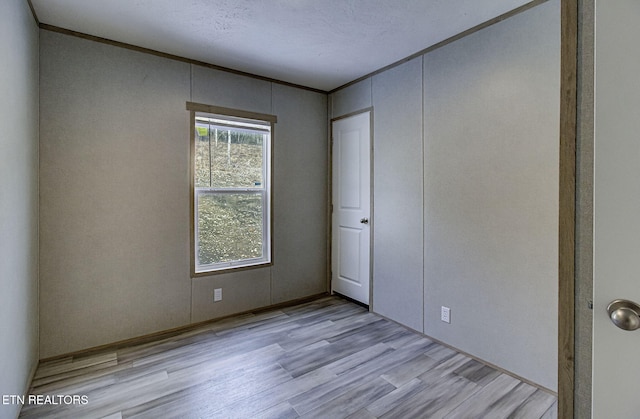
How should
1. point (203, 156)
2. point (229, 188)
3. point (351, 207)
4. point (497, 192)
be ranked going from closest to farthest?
1. point (497, 192)
2. point (203, 156)
3. point (229, 188)
4. point (351, 207)

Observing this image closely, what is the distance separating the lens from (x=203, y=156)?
310 centimetres

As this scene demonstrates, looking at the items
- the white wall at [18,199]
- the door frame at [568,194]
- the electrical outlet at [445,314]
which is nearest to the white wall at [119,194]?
the white wall at [18,199]

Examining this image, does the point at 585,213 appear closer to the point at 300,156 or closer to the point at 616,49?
the point at 616,49

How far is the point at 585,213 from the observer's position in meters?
0.90

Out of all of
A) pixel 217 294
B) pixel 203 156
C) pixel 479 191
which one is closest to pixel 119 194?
pixel 203 156

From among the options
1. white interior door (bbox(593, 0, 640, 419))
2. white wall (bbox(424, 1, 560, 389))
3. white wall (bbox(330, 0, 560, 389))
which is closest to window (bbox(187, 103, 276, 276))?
white wall (bbox(330, 0, 560, 389))

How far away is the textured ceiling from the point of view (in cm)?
212

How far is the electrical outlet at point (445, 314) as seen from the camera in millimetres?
2627

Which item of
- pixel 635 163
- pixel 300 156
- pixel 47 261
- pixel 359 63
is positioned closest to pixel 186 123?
Answer: pixel 300 156

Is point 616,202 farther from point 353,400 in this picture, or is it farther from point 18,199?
point 18,199

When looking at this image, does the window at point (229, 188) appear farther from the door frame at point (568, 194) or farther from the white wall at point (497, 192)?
the door frame at point (568, 194)

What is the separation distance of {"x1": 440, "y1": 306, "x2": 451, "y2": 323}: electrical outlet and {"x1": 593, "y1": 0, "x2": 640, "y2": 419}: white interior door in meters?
1.88

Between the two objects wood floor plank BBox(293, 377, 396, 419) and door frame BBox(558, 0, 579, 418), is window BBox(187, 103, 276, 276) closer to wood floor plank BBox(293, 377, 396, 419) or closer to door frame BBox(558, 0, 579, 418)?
wood floor plank BBox(293, 377, 396, 419)

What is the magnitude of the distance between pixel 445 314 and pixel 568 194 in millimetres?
1988
